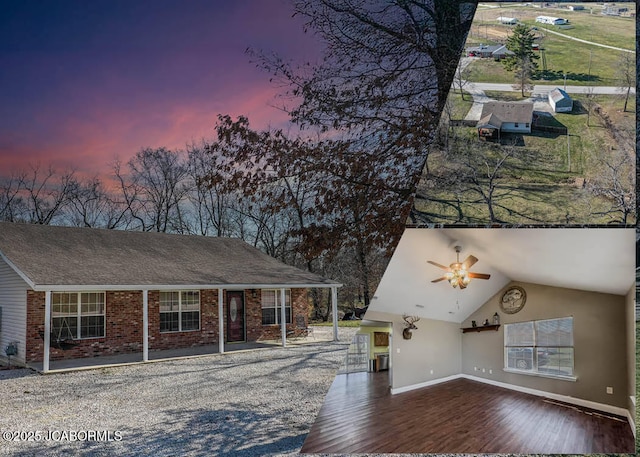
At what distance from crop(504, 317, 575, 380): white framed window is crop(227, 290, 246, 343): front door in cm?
276

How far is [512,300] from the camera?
365cm

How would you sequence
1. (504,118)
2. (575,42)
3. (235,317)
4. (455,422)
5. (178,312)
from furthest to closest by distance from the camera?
(178,312) < (235,317) < (575,42) < (504,118) < (455,422)

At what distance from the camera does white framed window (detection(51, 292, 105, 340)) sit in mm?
8617

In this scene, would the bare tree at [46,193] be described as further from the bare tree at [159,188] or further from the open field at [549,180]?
the open field at [549,180]

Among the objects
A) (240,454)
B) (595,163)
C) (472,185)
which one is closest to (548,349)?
(472,185)

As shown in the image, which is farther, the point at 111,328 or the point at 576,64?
the point at 111,328

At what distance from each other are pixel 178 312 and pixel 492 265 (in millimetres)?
6570

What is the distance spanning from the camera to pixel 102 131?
3.73 m

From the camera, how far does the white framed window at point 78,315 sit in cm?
862

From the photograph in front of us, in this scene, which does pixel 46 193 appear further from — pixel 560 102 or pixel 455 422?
pixel 560 102

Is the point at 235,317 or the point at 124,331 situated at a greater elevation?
the point at 235,317

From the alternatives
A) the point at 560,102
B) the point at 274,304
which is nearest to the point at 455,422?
the point at 274,304

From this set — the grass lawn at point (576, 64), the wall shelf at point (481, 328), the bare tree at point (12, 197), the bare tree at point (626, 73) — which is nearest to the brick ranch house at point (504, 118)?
the grass lawn at point (576, 64)

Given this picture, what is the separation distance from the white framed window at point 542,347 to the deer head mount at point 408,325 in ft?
2.00
